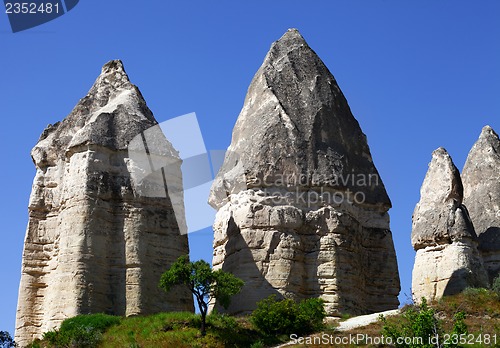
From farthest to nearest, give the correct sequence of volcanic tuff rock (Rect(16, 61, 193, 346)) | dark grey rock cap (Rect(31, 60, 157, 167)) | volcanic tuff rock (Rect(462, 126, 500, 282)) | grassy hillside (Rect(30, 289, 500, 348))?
volcanic tuff rock (Rect(462, 126, 500, 282))
dark grey rock cap (Rect(31, 60, 157, 167))
volcanic tuff rock (Rect(16, 61, 193, 346))
grassy hillside (Rect(30, 289, 500, 348))

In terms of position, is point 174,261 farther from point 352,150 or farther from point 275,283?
point 352,150

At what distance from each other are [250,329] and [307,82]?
1053 cm

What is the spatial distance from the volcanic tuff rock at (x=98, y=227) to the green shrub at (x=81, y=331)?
1.04 m

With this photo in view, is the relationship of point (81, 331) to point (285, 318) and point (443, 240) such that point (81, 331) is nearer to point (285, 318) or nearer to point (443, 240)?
point (285, 318)

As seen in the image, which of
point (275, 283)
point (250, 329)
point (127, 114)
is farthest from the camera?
point (127, 114)

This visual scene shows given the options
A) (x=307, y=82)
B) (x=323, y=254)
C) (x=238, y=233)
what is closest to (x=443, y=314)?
(x=323, y=254)

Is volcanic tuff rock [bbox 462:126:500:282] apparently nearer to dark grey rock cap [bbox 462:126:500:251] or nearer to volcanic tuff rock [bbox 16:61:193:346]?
dark grey rock cap [bbox 462:126:500:251]

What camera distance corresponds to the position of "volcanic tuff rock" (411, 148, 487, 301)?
37844 mm

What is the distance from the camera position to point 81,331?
32.0 metres

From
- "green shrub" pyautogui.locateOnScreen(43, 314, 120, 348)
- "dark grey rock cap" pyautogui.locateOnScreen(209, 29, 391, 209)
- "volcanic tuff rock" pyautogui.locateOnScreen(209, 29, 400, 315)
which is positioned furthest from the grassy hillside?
"dark grey rock cap" pyautogui.locateOnScreen(209, 29, 391, 209)

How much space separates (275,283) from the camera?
116 feet

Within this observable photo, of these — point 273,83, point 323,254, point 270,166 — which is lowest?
point 323,254

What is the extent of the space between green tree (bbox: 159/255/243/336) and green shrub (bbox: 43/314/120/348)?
2.04m

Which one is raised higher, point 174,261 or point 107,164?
point 107,164
